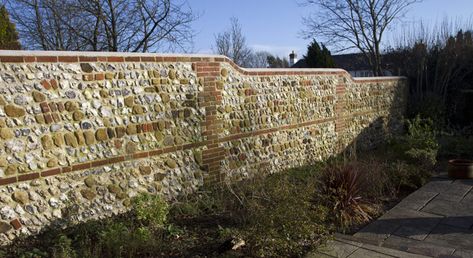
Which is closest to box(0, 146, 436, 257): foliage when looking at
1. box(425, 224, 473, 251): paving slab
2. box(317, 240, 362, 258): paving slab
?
box(317, 240, 362, 258): paving slab

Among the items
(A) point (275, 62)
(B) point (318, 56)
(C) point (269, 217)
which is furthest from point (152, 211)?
(A) point (275, 62)

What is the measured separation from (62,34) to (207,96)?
8895 millimetres

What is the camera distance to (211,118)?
7164mm

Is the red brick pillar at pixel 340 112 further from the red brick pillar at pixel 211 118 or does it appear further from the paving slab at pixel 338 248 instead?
the paving slab at pixel 338 248

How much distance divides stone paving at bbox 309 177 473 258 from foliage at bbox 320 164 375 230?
9.2 inches

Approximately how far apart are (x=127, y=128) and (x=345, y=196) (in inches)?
127

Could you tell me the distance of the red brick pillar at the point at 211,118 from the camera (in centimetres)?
703

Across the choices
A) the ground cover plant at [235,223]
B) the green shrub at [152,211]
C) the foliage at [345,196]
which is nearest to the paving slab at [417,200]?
the ground cover plant at [235,223]

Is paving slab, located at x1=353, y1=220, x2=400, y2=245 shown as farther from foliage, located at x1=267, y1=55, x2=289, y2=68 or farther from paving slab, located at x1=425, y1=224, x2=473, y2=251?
foliage, located at x1=267, y1=55, x2=289, y2=68

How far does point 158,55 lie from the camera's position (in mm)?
6348

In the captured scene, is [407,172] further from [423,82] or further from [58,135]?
[423,82]

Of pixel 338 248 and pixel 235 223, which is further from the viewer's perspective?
pixel 235 223

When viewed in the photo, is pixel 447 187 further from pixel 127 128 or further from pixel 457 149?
pixel 127 128

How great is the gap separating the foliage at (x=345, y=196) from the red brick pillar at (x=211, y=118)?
1968mm
